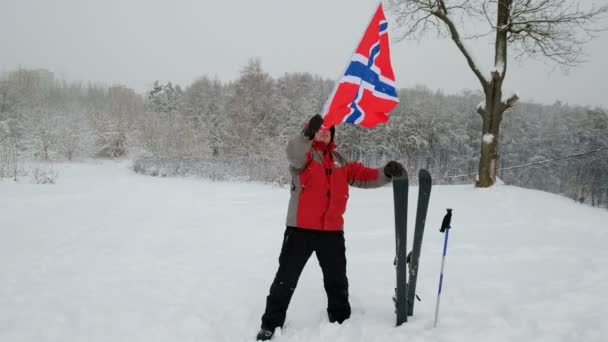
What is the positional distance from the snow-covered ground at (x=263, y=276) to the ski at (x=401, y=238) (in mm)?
162

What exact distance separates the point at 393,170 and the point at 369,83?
109 cm

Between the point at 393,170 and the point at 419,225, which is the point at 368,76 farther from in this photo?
the point at 419,225

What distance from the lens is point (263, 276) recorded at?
4637 millimetres

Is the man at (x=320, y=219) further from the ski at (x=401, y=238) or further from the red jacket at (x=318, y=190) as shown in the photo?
the ski at (x=401, y=238)

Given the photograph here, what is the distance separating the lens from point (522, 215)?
7750mm

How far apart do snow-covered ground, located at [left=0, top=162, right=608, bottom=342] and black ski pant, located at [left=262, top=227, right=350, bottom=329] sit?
0.17 meters

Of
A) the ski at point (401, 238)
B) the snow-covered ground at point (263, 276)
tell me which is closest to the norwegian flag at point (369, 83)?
the ski at point (401, 238)

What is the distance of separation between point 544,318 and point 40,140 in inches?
1560

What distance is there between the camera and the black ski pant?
2.99 meters

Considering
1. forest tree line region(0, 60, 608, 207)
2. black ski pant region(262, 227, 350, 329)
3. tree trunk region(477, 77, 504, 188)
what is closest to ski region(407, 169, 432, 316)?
black ski pant region(262, 227, 350, 329)

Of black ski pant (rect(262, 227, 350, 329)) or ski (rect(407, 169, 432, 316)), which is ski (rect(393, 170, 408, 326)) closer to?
ski (rect(407, 169, 432, 316))

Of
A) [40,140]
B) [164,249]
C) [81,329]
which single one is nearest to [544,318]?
[81,329]

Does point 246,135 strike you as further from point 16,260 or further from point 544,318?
point 544,318

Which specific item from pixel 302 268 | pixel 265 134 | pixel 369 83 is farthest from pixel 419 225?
pixel 265 134
